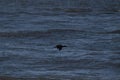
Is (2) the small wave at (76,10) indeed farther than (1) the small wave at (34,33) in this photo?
Yes

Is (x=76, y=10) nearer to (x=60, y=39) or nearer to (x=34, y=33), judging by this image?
(x=34, y=33)

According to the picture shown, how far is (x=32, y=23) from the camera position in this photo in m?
22.8

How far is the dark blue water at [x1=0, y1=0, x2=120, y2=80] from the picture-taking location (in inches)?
583

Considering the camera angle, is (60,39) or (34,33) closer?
(60,39)

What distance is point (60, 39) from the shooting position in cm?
1919

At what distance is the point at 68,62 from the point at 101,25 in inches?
255

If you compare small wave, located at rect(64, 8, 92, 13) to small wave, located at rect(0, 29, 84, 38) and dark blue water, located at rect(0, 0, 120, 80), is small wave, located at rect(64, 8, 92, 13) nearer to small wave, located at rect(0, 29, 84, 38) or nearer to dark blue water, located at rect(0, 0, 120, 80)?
dark blue water, located at rect(0, 0, 120, 80)

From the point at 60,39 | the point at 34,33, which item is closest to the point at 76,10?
the point at 34,33

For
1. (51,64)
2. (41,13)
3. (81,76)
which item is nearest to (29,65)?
(51,64)

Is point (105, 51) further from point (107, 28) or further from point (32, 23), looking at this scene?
point (32, 23)

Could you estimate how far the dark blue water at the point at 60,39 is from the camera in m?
14.8

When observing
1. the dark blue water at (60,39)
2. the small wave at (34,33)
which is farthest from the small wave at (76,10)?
the small wave at (34,33)

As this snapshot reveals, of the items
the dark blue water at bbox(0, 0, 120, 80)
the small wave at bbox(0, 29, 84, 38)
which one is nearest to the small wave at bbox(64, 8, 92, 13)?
the dark blue water at bbox(0, 0, 120, 80)

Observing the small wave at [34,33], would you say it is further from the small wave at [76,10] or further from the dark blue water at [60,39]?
the small wave at [76,10]
